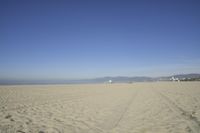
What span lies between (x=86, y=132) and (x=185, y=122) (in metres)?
3.86

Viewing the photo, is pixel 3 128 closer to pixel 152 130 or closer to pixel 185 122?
pixel 152 130

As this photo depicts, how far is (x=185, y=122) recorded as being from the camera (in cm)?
749

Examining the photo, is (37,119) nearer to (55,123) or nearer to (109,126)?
(55,123)

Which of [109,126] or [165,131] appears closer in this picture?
[165,131]

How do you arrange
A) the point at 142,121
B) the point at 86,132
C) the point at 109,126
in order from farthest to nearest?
the point at 142,121, the point at 109,126, the point at 86,132

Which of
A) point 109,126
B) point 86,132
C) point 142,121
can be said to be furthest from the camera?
point 142,121

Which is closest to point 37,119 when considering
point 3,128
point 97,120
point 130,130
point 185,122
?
point 3,128

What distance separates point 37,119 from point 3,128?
1.68 meters

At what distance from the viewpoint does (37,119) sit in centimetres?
809

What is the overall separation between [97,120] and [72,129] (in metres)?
1.69

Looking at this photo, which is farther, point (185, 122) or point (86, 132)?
point (185, 122)

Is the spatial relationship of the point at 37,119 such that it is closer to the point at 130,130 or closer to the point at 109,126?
the point at 109,126

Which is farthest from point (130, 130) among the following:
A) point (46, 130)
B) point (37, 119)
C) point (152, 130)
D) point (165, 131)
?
point (37, 119)

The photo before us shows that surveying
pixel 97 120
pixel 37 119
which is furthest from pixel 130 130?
pixel 37 119
